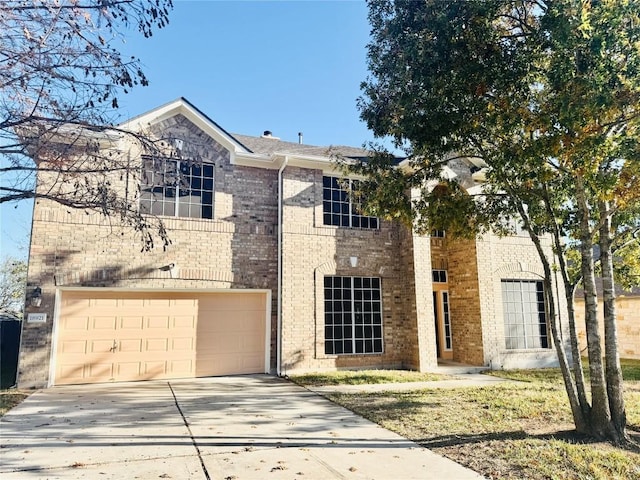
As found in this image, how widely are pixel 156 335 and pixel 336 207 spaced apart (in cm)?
630

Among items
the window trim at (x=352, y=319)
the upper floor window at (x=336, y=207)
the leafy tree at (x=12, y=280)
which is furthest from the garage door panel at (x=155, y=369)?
the leafy tree at (x=12, y=280)

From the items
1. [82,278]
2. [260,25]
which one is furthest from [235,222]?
[260,25]

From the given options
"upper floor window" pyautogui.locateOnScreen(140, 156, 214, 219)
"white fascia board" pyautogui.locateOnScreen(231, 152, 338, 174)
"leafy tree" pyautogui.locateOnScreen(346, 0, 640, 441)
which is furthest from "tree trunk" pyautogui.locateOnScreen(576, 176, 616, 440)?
"upper floor window" pyautogui.locateOnScreen(140, 156, 214, 219)

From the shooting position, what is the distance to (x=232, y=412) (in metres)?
7.64

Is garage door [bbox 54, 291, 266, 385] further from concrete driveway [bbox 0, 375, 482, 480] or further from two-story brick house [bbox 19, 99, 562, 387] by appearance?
concrete driveway [bbox 0, 375, 482, 480]

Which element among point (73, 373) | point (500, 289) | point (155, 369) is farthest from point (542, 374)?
point (73, 373)

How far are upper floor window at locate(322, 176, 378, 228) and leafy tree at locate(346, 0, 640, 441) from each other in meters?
4.98

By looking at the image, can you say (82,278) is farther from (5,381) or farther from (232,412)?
(232,412)

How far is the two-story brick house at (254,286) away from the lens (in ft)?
34.3

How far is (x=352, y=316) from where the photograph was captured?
12.9 meters

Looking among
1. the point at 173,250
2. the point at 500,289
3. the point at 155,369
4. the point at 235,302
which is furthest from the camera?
the point at 500,289

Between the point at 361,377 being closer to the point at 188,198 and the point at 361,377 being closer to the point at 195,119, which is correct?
the point at 188,198

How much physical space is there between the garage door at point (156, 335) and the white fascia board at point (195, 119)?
14.1 feet

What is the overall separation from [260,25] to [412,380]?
365 inches
